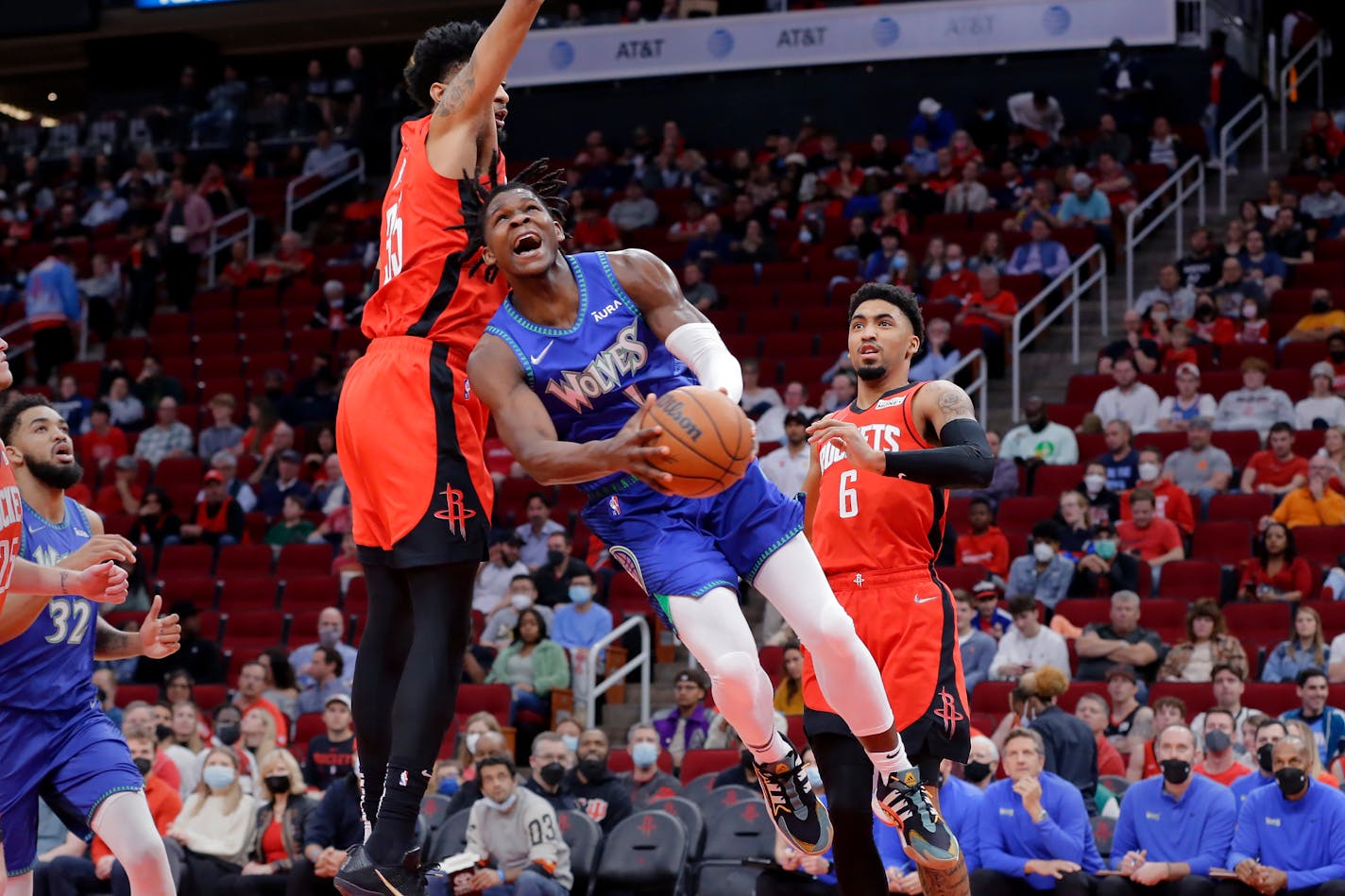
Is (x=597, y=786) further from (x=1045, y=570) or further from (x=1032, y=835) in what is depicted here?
(x=1045, y=570)

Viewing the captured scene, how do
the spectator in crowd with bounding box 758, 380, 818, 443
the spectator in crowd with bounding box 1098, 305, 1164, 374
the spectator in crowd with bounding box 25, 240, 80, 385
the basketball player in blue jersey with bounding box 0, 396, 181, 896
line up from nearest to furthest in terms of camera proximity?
the basketball player in blue jersey with bounding box 0, 396, 181, 896 → the spectator in crowd with bounding box 1098, 305, 1164, 374 → the spectator in crowd with bounding box 758, 380, 818, 443 → the spectator in crowd with bounding box 25, 240, 80, 385

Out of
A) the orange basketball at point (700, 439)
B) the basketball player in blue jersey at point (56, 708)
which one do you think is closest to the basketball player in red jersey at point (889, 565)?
the orange basketball at point (700, 439)

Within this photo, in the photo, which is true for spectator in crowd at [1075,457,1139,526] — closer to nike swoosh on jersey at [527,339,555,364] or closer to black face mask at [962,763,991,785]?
black face mask at [962,763,991,785]

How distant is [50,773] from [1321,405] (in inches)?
434

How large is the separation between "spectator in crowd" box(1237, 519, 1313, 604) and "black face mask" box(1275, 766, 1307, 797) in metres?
3.18

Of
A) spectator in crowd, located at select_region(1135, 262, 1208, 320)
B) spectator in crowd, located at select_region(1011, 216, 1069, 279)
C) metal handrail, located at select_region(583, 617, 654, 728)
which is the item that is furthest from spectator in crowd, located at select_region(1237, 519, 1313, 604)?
spectator in crowd, located at select_region(1011, 216, 1069, 279)

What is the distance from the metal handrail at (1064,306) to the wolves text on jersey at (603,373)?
431 inches

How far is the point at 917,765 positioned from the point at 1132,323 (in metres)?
10.2

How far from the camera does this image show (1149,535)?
13.5 metres

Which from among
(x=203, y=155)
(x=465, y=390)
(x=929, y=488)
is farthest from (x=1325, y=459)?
(x=203, y=155)

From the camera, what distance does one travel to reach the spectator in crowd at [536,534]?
15.3 meters

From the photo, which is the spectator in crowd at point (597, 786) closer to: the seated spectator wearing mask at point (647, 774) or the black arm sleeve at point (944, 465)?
the seated spectator wearing mask at point (647, 774)

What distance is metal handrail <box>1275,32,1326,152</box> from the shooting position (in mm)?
20828

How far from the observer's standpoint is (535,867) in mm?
10828
